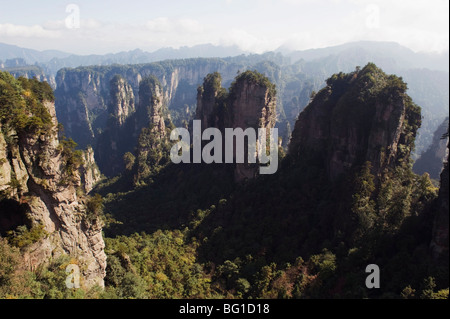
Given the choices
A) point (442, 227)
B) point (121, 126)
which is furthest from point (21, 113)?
point (121, 126)

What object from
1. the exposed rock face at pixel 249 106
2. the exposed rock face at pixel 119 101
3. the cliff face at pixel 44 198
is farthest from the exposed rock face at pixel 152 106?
the cliff face at pixel 44 198

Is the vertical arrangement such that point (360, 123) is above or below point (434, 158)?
above

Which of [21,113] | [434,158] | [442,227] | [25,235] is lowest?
[434,158]

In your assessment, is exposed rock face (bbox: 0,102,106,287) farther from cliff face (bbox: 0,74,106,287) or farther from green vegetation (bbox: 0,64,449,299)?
green vegetation (bbox: 0,64,449,299)

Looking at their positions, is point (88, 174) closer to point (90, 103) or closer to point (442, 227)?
point (442, 227)
